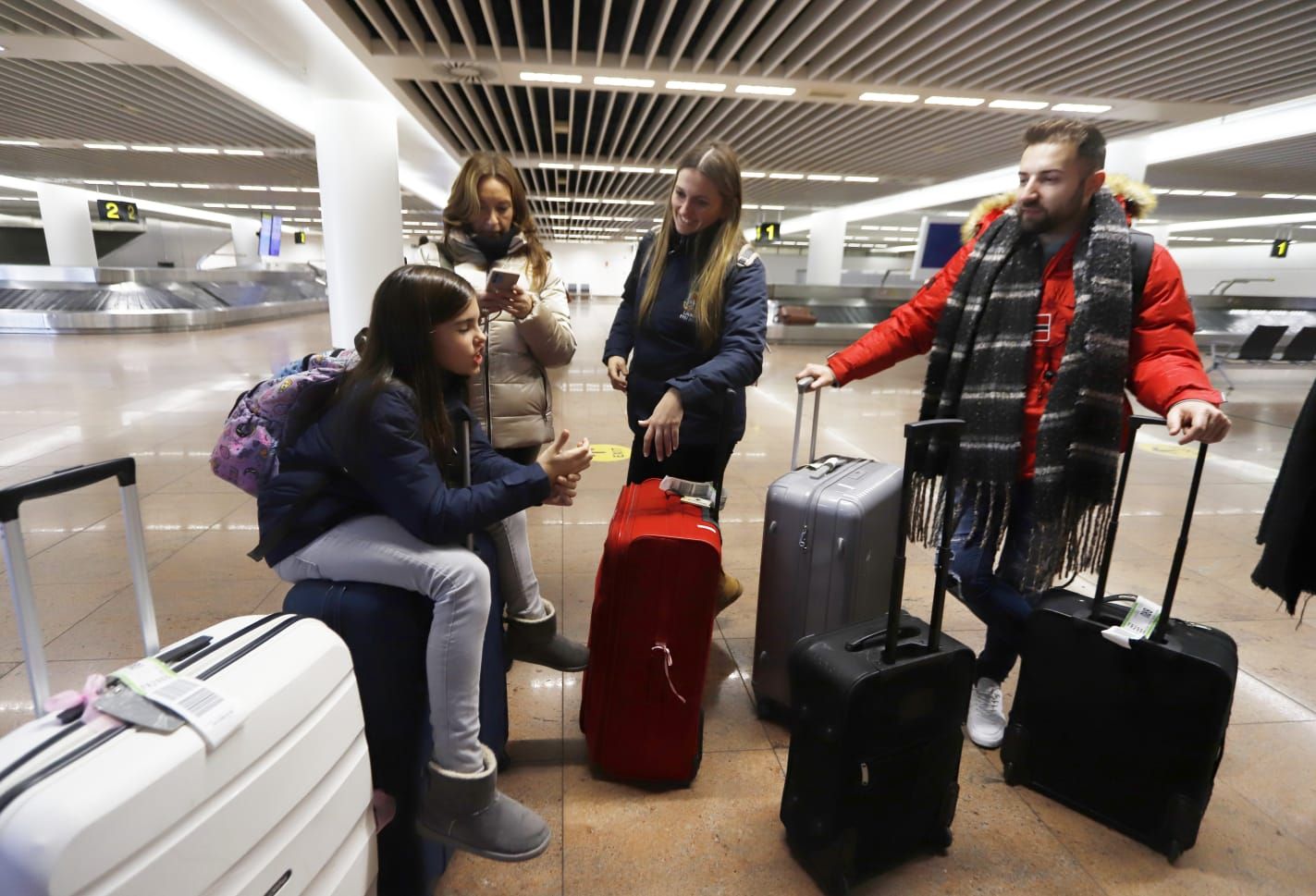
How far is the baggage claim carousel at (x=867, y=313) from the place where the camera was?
16.0 m

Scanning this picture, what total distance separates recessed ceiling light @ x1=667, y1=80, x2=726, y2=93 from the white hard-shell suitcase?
8363mm

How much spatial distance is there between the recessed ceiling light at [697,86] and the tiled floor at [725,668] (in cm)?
450

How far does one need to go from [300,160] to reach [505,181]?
14.6 m

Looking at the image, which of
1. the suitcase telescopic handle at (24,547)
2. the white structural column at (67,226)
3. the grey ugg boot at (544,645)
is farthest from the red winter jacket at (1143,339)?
the white structural column at (67,226)

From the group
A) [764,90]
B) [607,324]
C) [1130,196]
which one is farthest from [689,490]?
[607,324]

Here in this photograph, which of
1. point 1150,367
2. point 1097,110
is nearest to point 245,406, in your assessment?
point 1150,367

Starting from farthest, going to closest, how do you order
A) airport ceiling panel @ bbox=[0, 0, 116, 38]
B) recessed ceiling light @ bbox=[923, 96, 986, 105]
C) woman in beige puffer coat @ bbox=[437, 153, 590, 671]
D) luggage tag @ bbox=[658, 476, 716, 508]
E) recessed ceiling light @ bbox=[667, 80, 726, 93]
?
recessed ceiling light @ bbox=[923, 96, 986, 105] → recessed ceiling light @ bbox=[667, 80, 726, 93] → airport ceiling panel @ bbox=[0, 0, 116, 38] → woman in beige puffer coat @ bbox=[437, 153, 590, 671] → luggage tag @ bbox=[658, 476, 716, 508]

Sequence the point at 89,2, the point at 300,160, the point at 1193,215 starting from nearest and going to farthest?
the point at 89,2
the point at 300,160
the point at 1193,215

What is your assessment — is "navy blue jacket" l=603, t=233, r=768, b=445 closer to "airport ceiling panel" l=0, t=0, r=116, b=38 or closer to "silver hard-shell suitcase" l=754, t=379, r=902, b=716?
"silver hard-shell suitcase" l=754, t=379, r=902, b=716

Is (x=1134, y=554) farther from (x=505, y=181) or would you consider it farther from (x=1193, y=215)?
(x=1193, y=215)

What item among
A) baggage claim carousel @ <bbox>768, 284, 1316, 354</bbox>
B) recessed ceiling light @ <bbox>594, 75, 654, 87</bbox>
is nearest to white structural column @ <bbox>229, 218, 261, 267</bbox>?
baggage claim carousel @ <bbox>768, 284, 1316, 354</bbox>

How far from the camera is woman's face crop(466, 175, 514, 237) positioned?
209cm

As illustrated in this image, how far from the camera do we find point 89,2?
18.9ft

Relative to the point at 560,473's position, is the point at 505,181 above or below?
above
